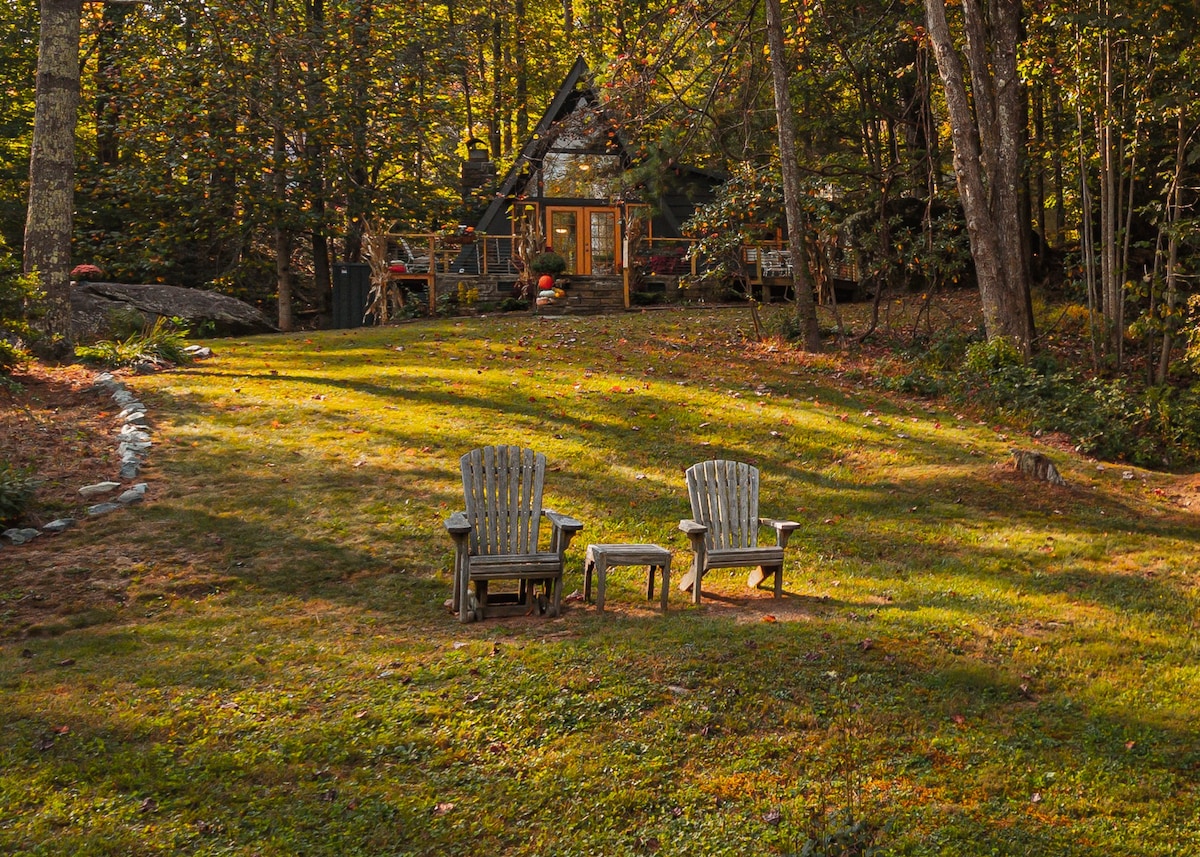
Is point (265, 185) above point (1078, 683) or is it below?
above

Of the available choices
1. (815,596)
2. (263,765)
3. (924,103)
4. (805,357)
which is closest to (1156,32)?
(924,103)

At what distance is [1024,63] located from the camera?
47.2 feet

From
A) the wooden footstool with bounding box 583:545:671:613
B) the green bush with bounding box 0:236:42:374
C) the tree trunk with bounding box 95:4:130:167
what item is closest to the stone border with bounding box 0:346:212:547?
the green bush with bounding box 0:236:42:374

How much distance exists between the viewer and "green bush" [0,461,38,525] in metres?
8.15

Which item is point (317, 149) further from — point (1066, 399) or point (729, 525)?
point (729, 525)

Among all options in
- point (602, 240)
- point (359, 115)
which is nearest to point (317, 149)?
point (359, 115)

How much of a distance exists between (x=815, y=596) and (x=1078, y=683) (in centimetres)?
209

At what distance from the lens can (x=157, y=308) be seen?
18516 millimetres

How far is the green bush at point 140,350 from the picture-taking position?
548 inches

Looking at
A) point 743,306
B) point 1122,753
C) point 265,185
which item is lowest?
point 1122,753

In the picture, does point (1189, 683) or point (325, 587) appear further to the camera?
point (325, 587)

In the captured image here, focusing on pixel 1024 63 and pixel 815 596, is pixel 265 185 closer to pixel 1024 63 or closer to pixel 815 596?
pixel 1024 63

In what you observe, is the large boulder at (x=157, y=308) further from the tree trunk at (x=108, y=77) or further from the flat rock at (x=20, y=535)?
the flat rock at (x=20, y=535)

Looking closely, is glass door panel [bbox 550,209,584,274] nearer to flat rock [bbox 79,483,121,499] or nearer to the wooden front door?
the wooden front door
